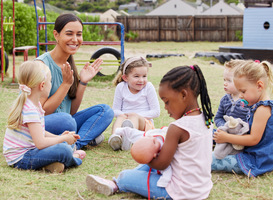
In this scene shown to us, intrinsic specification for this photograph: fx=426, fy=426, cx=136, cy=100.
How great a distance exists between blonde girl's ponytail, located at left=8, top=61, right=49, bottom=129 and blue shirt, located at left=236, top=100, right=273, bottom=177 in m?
1.76

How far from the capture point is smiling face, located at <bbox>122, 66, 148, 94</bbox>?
15.3 ft

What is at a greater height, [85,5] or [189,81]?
[85,5]

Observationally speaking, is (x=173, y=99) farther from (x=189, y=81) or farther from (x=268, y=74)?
(x=268, y=74)

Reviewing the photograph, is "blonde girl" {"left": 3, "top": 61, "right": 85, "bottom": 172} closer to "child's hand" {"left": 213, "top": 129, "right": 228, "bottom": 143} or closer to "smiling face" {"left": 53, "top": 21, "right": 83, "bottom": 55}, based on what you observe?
"smiling face" {"left": 53, "top": 21, "right": 83, "bottom": 55}

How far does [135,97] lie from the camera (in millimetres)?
4875

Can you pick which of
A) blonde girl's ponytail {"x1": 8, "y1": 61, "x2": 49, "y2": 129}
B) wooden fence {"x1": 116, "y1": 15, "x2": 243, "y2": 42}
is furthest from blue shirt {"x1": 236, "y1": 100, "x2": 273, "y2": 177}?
wooden fence {"x1": 116, "y1": 15, "x2": 243, "y2": 42}

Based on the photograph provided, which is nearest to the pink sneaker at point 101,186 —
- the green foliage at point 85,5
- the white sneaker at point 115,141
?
the white sneaker at point 115,141

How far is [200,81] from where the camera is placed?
9.09 ft

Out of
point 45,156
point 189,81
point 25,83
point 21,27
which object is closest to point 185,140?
point 189,81

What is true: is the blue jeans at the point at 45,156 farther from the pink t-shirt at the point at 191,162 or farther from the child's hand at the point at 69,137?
the pink t-shirt at the point at 191,162

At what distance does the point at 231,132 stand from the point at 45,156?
1545mm

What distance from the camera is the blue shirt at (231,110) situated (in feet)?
13.0

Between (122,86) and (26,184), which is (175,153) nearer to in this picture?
(26,184)

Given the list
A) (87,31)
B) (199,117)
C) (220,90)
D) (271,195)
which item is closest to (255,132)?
(271,195)
